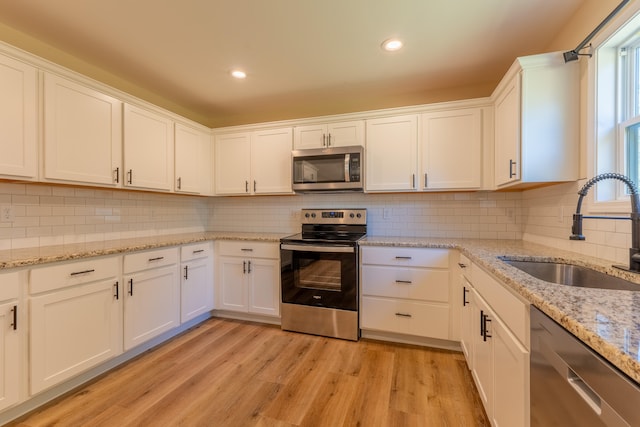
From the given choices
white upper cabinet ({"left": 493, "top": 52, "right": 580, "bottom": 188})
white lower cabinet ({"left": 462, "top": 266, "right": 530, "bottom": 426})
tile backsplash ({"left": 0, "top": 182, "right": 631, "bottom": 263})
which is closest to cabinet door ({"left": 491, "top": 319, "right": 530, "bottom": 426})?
white lower cabinet ({"left": 462, "top": 266, "right": 530, "bottom": 426})

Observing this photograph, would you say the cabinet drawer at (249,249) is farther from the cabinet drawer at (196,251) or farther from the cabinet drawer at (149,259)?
the cabinet drawer at (149,259)

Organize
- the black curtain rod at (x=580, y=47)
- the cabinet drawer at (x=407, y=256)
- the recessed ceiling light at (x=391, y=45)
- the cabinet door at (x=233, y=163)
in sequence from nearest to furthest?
1. the black curtain rod at (x=580, y=47)
2. the recessed ceiling light at (x=391, y=45)
3. the cabinet drawer at (x=407, y=256)
4. the cabinet door at (x=233, y=163)

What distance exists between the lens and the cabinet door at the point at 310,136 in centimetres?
293

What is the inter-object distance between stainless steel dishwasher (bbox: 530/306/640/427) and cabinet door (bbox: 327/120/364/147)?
220 cm

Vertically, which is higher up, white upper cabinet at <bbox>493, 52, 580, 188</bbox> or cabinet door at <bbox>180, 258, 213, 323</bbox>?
white upper cabinet at <bbox>493, 52, 580, 188</bbox>

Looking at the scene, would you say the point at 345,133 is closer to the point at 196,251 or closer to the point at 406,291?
the point at 406,291

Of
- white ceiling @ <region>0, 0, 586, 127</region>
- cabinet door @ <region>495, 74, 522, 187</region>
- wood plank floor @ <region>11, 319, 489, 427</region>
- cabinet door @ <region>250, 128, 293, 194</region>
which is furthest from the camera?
cabinet door @ <region>250, 128, 293, 194</region>

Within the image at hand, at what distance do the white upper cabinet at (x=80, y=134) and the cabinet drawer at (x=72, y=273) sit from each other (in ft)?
2.02

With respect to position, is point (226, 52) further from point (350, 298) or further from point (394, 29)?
point (350, 298)

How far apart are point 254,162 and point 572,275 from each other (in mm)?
2866

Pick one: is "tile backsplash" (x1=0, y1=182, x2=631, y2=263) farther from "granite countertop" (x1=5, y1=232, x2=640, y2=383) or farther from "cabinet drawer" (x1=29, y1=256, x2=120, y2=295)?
"cabinet drawer" (x1=29, y1=256, x2=120, y2=295)

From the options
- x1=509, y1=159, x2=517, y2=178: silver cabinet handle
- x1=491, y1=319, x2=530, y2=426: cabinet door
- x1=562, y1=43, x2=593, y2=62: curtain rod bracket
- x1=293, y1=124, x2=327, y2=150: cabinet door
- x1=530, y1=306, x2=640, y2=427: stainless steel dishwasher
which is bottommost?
x1=491, y1=319, x2=530, y2=426: cabinet door

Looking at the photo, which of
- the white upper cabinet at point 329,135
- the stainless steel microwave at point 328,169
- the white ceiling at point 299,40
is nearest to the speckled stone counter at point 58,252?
the stainless steel microwave at point 328,169

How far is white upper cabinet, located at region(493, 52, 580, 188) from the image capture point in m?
1.75
